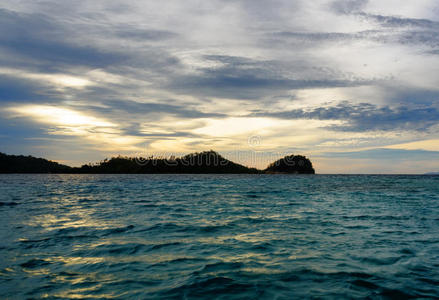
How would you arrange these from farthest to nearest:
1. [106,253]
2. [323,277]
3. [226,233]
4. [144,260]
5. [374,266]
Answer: [226,233], [106,253], [144,260], [374,266], [323,277]

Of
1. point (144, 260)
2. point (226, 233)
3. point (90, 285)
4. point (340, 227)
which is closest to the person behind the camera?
point (90, 285)

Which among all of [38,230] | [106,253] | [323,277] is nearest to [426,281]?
[323,277]

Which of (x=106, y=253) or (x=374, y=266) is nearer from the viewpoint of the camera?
(x=374, y=266)

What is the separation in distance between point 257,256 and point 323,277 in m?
2.43

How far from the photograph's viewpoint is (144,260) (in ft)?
32.1

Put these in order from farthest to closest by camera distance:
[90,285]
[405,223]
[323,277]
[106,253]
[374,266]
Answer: [405,223] → [106,253] → [374,266] → [323,277] → [90,285]

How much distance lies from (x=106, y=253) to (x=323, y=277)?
281 inches

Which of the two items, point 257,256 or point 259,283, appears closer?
point 259,283

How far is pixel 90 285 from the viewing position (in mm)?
7680

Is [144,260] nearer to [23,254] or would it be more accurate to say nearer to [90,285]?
[90,285]

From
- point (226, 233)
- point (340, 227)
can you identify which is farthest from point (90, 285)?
point (340, 227)

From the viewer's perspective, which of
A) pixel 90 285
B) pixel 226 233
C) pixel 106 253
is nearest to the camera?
pixel 90 285

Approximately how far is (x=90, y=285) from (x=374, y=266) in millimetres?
8044

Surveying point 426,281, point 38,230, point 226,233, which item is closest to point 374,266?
point 426,281
